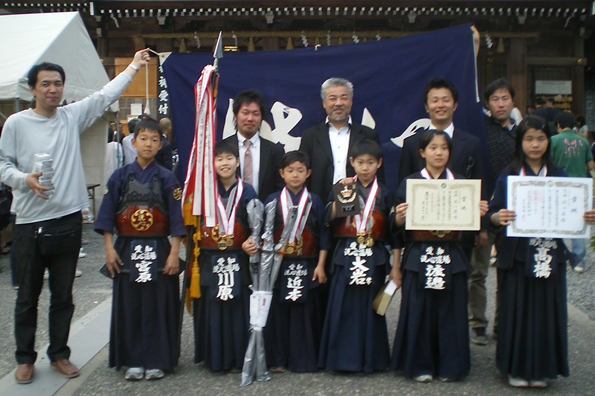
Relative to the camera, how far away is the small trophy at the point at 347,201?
10.8 feet

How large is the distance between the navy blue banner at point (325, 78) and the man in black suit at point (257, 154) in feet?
→ 1.27

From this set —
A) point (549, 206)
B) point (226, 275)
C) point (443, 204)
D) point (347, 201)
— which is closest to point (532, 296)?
point (549, 206)

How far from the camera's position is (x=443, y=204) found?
10.4ft

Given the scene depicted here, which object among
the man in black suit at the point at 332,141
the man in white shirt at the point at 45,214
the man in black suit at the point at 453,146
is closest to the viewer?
the man in white shirt at the point at 45,214

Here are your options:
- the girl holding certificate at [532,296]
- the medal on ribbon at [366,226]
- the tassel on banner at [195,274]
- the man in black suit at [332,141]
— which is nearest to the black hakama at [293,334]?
the medal on ribbon at [366,226]

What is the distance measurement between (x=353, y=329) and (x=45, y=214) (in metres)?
2.08

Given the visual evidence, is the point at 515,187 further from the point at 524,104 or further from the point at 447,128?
the point at 524,104

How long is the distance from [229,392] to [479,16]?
36.0ft

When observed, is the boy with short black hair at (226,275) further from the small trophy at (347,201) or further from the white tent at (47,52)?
the white tent at (47,52)

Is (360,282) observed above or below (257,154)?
below

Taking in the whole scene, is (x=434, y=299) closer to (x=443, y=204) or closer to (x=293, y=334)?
(x=443, y=204)

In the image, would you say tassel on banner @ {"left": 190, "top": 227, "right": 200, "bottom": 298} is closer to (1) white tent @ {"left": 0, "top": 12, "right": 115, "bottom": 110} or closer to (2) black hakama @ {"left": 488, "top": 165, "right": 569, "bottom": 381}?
(2) black hakama @ {"left": 488, "top": 165, "right": 569, "bottom": 381}

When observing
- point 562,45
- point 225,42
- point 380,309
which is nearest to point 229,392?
point 380,309

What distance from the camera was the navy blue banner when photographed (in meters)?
4.23
